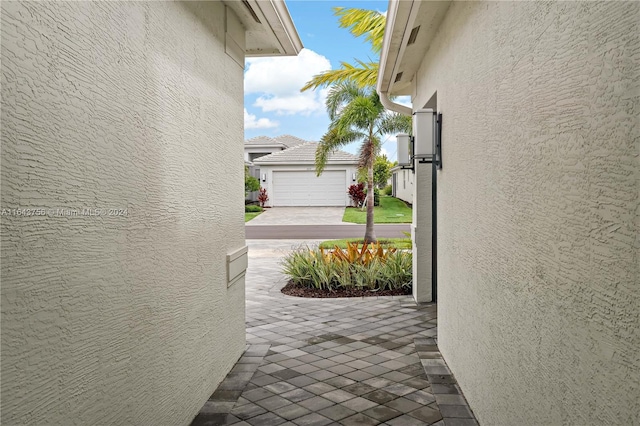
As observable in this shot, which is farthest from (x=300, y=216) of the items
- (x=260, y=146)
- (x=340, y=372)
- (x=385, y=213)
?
(x=340, y=372)

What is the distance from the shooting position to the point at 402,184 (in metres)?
33.0

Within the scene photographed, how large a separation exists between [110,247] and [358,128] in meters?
13.7

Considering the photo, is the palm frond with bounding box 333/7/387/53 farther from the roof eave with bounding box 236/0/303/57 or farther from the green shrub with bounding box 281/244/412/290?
the roof eave with bounding box 236/0/303/57

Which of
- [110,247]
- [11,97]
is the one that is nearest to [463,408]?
[110,247]

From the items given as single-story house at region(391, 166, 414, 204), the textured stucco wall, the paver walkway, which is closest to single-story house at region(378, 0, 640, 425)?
the paver walkway

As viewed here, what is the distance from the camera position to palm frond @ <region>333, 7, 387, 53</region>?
11523mm

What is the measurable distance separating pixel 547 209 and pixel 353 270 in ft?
21.6

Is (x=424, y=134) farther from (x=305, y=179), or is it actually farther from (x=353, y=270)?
(x=305, y=179)

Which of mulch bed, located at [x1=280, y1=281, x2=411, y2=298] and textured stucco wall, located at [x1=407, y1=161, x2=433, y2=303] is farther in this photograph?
mulch bed, located at [x1=280, y1=281, x2=411, y2=298]

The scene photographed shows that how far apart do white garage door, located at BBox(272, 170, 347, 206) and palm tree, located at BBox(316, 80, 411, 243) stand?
14.0 metres

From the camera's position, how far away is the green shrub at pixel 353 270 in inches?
328

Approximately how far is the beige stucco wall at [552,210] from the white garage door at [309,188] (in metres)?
26.6

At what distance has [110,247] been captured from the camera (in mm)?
2338

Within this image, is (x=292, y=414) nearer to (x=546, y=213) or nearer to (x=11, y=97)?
(x=546, y=213)
